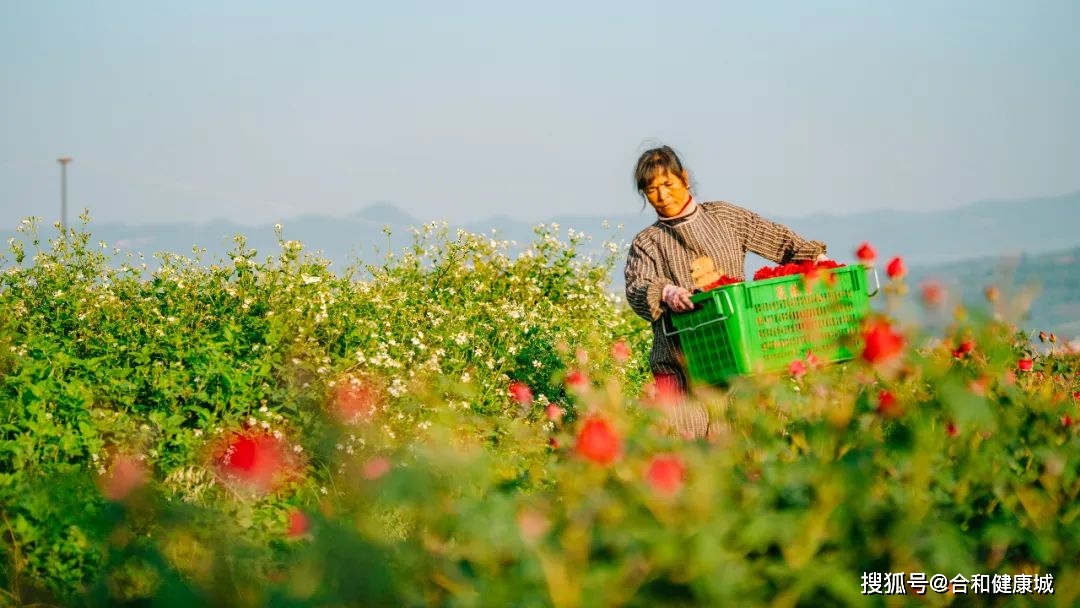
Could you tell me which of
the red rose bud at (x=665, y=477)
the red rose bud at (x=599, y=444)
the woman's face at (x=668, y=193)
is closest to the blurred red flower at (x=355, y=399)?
the woman's face at (x=668, y=193)

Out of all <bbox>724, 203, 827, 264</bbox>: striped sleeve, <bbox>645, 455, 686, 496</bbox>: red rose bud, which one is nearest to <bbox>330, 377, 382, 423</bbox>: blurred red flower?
<bbox>724, 203, 827, 264</bbox>: striped sleeve

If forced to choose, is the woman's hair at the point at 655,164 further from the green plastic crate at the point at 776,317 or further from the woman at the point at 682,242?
the green plastic crate at the point at 776,317

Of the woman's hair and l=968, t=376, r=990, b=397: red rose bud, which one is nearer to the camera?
Answer: l=968, t=376, r=990, b=397: red rose bud

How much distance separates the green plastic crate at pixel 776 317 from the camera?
426cm

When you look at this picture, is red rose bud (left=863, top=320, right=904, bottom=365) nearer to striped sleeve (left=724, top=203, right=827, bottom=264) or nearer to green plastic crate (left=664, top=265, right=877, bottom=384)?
green plastic crate (left=664, top=265, right=877, bottom=384)

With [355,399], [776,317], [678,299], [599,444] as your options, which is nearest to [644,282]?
[678,299]

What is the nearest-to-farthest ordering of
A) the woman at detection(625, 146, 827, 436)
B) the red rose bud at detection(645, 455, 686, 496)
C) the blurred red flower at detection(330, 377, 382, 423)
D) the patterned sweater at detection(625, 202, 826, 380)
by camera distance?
the red rose bud at detection(645, 455, 686, 496)
the woman at detection(625, 146, 827, 436)
the patterned sweater at detection(625, 202, 826, 380)
the blurred red flower at detection(330, 377, 382, 423)

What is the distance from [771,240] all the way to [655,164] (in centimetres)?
65

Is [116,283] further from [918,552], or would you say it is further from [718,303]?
[918,552]

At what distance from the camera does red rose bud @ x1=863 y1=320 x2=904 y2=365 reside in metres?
2.60

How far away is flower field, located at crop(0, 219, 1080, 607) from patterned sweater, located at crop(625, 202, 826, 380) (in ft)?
2.01

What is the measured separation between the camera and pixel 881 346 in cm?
260

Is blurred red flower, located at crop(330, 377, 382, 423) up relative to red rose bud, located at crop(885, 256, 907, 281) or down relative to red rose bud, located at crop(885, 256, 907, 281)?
down

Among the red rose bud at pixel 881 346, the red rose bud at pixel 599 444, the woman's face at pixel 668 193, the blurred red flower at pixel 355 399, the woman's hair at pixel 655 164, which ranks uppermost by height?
the woman's hair at pixel 655 164
